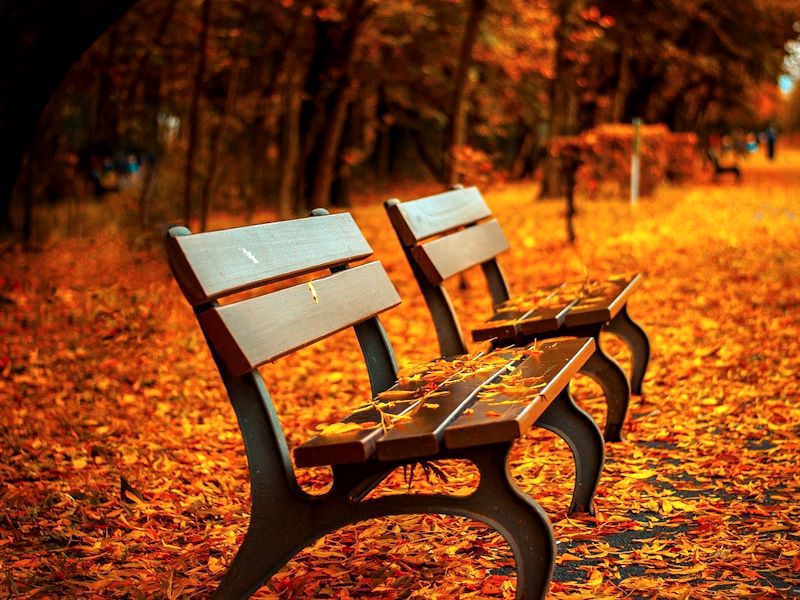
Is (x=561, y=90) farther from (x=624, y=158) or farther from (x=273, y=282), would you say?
(x=273, y=282)

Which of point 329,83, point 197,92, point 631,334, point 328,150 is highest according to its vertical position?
point 329,83

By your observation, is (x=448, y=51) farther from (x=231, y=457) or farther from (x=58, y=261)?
(x=231, y=457)

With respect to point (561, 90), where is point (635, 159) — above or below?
below

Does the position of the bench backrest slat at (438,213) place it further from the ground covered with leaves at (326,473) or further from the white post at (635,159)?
the white post at (635,159)

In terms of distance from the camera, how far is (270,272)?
3.27 metres

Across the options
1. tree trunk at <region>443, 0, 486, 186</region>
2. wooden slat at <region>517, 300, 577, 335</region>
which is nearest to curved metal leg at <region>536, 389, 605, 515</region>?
wooden slat at <region>517, 300, 577, 335</region>

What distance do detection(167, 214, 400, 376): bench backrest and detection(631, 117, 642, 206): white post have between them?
1477 cm

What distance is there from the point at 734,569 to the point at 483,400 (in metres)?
1.03

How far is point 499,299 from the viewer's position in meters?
5.62

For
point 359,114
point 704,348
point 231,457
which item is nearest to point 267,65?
point 359,114

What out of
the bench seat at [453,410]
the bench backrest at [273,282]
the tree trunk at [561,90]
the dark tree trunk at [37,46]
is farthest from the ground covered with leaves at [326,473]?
the tree trunk at [561,90]

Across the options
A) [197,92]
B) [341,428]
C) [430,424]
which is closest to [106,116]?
[197,92]

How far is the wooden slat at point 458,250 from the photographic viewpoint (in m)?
4.43

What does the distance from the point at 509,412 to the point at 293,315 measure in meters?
0.76
